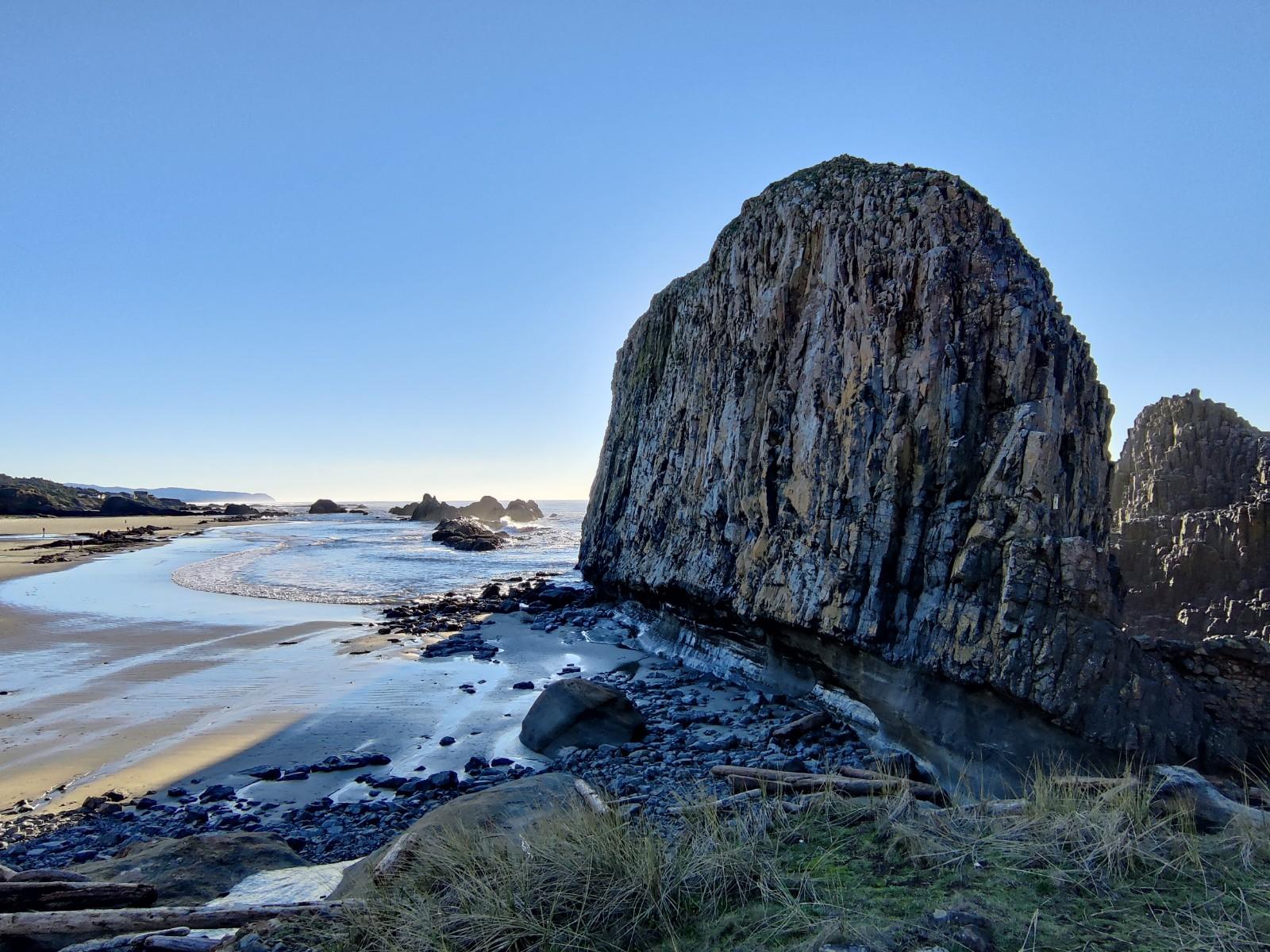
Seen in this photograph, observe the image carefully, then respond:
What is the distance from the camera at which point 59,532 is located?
58.5 meters

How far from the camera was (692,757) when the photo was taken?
10.0 meters

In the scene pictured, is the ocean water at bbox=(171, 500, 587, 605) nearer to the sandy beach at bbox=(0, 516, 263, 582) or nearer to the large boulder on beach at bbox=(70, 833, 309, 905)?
the sandy beach at bbox=(0, 516, 263, 582)

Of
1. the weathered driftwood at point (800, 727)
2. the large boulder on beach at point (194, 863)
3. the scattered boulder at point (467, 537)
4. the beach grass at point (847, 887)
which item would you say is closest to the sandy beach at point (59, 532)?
the scattered boulder at point (467, 537)

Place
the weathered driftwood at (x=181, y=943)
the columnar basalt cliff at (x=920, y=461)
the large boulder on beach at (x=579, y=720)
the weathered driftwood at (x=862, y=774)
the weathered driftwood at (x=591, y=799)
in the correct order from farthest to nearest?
the large boulder on beach at (x=579, y=720)
the columnar basalt cliff at (x=920, y=461)
the weathered driftwood at (x=862, y=774)
the weathered driftwood at (x=591, y=799)
the weathered driftwood at (x=181, y=943)

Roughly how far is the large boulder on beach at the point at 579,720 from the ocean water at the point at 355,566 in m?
17.7

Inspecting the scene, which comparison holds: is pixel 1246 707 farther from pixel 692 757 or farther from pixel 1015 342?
pixel 692 757

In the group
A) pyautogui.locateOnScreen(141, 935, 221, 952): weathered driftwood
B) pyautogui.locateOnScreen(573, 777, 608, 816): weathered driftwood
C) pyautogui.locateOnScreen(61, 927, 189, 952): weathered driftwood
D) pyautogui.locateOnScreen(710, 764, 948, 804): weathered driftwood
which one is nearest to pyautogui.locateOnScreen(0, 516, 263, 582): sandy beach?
pyautogui.locateOnScreen(61, 927, 189, 952): weathered driftwood

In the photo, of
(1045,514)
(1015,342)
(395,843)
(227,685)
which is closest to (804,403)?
(1015,342)

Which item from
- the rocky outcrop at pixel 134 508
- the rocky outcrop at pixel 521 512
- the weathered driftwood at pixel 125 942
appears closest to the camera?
the weathered driftwood at pixel 125 942

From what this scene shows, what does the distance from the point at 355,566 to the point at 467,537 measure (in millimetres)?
14869

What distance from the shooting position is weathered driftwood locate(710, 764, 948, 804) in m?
6.18

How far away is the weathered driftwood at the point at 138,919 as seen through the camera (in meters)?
4.98

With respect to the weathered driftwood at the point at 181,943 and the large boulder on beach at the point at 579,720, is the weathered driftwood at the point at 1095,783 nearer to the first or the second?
the large boulder on beach at the point at 579,720

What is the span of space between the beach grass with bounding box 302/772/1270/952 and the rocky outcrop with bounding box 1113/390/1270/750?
5.43 meters
